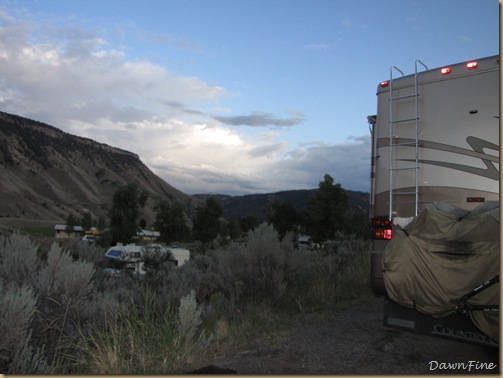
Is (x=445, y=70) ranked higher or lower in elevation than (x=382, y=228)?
higher

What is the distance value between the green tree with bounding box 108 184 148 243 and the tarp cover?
3376cm

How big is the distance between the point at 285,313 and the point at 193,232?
124 ft

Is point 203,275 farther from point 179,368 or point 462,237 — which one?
point 462,237

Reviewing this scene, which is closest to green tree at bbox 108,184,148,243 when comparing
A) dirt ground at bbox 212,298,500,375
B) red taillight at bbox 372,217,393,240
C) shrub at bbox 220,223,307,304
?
shrub at bbox 220,223,307,304

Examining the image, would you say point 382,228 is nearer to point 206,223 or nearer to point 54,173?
point 206,223

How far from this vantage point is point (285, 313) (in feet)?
22.1

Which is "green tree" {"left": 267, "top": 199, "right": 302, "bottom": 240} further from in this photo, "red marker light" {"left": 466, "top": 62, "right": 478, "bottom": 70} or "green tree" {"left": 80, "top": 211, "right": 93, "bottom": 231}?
"red marker light" {"left": 466, "top": 62, "right": 478, "bottom": 70}

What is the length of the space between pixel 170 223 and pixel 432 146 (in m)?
39.9

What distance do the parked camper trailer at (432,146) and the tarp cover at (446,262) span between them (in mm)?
556

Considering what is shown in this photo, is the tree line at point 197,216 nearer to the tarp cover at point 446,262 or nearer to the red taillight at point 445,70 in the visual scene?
the red taillight at point 445,70

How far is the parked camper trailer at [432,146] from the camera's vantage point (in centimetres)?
535

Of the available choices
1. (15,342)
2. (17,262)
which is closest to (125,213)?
(17,262)

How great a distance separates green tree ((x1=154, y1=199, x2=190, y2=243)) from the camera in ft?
145

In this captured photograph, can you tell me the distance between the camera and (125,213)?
3716 cm
